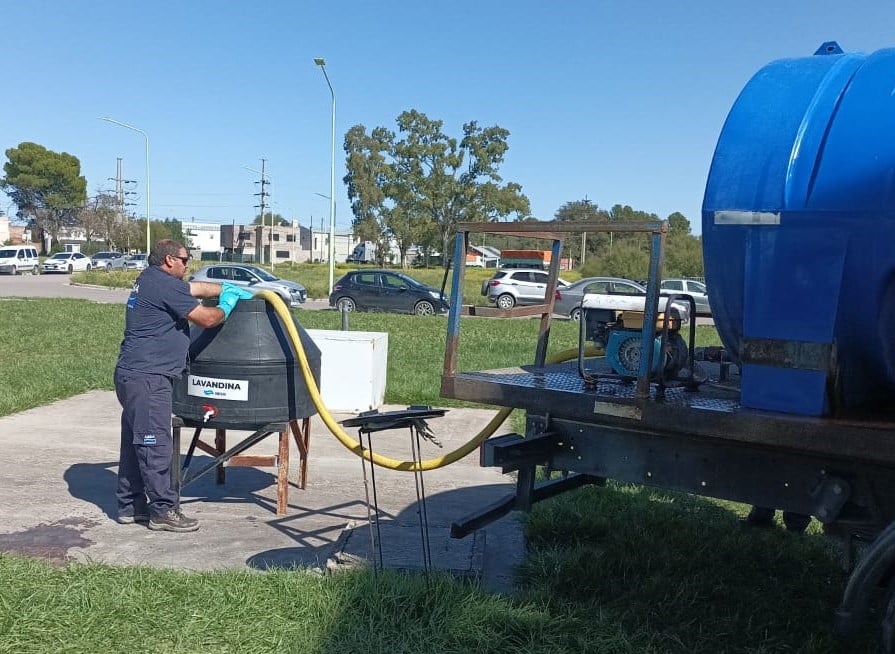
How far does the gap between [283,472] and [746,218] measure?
388cm

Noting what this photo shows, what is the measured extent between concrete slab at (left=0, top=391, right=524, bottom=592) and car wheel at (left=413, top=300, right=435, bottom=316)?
61.3 ft

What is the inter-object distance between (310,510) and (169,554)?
1.30 m

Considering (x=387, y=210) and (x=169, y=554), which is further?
(x=387, y=210)

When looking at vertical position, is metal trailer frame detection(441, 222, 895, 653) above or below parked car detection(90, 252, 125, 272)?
above

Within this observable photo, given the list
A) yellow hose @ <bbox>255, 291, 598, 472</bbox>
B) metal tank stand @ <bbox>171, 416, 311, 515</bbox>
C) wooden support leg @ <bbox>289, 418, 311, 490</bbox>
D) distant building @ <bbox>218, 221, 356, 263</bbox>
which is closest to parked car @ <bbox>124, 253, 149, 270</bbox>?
distant building @ <bbox>218, 221, 356, 263</bbox>

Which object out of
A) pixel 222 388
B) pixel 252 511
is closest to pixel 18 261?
pixel 252 511

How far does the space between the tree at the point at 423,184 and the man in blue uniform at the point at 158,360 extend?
5719cm

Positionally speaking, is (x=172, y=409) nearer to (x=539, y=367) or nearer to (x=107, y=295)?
(x=539, y=367)

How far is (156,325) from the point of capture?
5559mm

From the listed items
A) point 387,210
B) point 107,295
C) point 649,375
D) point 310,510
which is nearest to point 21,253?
point 107,295

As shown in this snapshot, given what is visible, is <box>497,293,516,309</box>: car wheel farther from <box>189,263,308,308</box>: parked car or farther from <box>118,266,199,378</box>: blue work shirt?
<box>118,266,199,378</box>: blue work shirt

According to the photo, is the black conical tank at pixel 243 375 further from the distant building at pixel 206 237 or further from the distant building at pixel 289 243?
the distant building at pixel 206 237

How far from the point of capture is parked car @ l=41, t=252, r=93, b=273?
178 feet

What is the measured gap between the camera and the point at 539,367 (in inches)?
185
